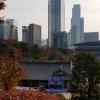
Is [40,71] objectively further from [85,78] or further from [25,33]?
[25,33]

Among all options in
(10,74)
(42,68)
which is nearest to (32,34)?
(42,68)

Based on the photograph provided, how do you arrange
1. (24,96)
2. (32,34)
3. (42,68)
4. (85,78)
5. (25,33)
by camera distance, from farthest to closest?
1. (32,34)
2. (25,33)
3. (42,68)
4. (85,78)
5. (24,96)

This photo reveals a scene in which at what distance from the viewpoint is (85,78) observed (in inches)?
985

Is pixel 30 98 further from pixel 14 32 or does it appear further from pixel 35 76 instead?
pixel 14 32

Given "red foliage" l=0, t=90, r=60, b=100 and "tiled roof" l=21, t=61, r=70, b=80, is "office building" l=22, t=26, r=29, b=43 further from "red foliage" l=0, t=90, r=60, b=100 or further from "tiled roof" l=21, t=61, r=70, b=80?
"red foliage" l=0, t=90, r=60, b=100

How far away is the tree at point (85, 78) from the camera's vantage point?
81.8ft

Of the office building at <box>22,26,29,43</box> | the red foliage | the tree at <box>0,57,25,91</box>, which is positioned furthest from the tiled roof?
Result: the office building at <box>22,26,29,43</box>

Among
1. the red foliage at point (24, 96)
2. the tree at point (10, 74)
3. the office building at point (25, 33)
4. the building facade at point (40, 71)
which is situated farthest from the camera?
the office building at point (25, 33)

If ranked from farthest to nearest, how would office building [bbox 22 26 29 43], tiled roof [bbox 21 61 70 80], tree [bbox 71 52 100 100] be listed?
office building [bbox 22 26 29 43], tiled roof [bbox 21 61 70 80], tree [bbox 71 52 100 100]

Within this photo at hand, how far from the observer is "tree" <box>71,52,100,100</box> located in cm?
2492

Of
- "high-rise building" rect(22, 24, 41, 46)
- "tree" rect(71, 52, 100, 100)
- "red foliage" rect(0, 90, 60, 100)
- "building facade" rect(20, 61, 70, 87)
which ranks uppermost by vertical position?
"high-rise building" rect(22, 24, 41, 46)

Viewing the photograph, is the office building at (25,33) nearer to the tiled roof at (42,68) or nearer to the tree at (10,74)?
the tiled roof at (42,68)

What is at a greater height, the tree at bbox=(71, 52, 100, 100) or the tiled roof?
the tree at bbox=(71, 52, 100, 100)

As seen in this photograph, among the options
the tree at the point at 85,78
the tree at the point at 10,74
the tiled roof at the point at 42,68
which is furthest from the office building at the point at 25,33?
the tree at the point at 85,78
